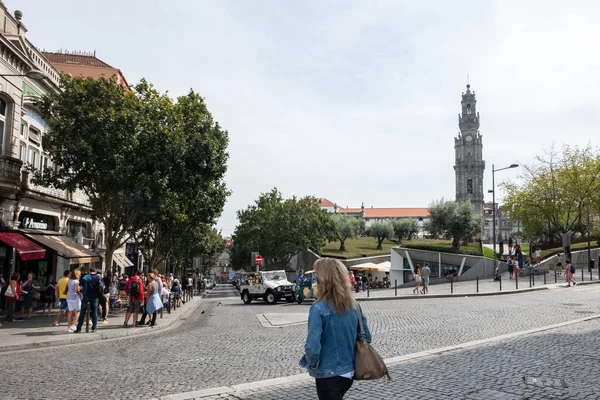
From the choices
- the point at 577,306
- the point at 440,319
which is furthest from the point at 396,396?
the point at 577,306

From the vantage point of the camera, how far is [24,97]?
1939 cm

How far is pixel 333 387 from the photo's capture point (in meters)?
3.78

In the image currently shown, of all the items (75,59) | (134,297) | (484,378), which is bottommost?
(484,378)

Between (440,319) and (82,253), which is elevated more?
(82,253)

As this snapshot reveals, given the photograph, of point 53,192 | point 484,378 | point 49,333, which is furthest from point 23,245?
point 484,378

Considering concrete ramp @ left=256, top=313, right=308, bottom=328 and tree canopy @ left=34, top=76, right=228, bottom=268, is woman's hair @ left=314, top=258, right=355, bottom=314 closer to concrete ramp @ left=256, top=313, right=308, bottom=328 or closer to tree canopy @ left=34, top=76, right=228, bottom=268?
concrete ramp @ left=256, top=313, right=308, bottom=328

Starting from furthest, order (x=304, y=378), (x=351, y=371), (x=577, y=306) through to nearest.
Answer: (x=577, y=306) < (x=304, y=378) < (x=351, y=371)

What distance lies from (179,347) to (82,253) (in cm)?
1218

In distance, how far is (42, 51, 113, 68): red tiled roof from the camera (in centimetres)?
3850

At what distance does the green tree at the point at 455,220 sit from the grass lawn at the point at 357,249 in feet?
25.9

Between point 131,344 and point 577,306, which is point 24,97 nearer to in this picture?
point 131,344

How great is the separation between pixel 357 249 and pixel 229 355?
58.0 meters

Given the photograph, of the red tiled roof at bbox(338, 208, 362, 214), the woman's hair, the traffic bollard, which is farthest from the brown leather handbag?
the red tiled roof at bbox(338, 208, 362, 214)

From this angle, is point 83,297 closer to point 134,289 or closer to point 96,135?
point 134,289
